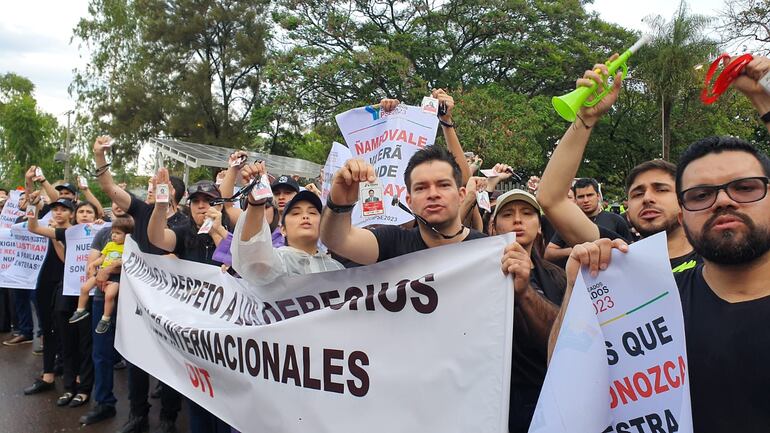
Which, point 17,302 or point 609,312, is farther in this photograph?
point 17,302

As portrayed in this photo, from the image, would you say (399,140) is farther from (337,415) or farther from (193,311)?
(337,415)

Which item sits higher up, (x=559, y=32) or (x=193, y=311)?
(x=559, y=32)

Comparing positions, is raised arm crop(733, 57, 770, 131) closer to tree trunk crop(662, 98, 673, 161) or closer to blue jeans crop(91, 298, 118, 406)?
blue jeans crop(91, 298, 118, 406)

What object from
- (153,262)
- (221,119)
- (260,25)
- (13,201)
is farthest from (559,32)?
(153,262)

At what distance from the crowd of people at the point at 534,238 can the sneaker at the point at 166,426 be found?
12 millimetres

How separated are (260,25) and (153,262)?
93.7ft

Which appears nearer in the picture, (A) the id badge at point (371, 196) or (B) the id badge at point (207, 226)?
(A) the id badge at point (371, 196)

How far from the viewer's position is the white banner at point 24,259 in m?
6.99

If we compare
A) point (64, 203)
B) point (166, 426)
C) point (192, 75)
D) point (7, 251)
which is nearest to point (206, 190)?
point (166, 426)

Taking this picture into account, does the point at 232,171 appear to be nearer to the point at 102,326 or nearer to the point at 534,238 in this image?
the point at 534,238

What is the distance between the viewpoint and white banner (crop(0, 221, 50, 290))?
6.99 metres

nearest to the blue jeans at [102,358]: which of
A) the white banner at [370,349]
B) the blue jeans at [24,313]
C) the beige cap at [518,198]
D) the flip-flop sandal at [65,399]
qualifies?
the flip-flop sandal at [65,399]

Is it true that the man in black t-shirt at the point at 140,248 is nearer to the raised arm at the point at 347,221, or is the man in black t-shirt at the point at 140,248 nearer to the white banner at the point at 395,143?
the white banner at the point at 395,143

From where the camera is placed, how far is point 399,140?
4.51 m
